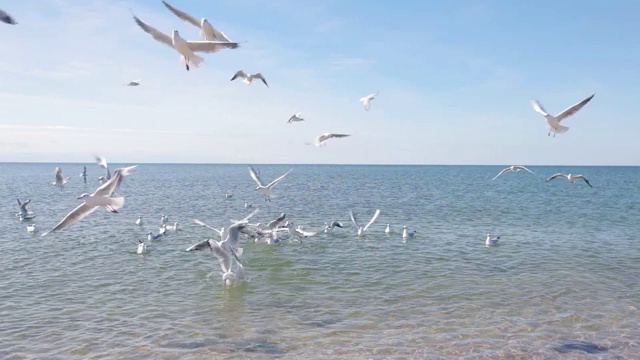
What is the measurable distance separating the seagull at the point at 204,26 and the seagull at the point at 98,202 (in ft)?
11.9

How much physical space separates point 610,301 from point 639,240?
41.7ft

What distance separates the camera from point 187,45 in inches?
423

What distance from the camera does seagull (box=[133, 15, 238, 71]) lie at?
34.5 ft

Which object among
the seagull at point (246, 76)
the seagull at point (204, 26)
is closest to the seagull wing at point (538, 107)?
the seagull at point (246, 76)

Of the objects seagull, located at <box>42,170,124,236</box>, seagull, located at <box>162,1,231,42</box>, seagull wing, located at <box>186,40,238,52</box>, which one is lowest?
seagull, located at <box>42,170,124,236</box>

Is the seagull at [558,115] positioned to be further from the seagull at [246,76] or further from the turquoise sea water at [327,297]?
the seagull at [246,76]

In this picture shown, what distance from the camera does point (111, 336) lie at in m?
11.4

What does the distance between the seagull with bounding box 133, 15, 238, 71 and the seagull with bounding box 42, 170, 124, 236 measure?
2.99 m

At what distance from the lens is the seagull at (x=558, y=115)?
14961mm

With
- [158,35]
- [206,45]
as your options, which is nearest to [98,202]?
[158,35]

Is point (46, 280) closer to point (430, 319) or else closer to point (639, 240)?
point (430, 319)

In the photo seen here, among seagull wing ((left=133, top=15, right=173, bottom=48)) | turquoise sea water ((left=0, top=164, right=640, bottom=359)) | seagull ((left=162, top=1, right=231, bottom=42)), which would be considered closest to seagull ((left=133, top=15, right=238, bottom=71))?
seagull wing ((left=133, top=15, right=173, bottom=48))

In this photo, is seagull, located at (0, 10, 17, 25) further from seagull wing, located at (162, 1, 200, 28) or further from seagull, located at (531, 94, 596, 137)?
seagull, located at (531, 94, 596, 137)

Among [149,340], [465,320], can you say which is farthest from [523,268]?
[149,340]
